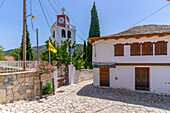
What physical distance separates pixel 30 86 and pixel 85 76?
926cm

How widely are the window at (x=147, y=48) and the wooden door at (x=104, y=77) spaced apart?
13.0 feet

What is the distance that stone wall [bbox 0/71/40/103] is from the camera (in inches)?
199

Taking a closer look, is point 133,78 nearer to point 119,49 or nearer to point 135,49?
point 135,49

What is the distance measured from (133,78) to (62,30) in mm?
18571

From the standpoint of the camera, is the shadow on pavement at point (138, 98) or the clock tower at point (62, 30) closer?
the shadow on pavement at point (138, 98)

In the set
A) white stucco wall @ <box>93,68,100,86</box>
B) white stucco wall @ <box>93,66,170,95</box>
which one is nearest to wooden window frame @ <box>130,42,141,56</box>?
white stucco wall @ <box>93,66,170,95</box>

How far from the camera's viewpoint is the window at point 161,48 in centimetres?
826

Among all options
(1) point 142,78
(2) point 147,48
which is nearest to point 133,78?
(1) point 142,78

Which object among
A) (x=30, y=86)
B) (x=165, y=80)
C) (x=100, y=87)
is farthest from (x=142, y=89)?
(x=30, y=86)

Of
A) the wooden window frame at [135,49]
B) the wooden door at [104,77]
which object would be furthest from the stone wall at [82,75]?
the wooden window frame at [135,49]

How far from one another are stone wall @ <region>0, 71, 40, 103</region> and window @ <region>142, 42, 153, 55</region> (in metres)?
9.55

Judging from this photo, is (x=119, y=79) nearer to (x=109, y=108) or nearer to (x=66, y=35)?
(x=109, y=108)

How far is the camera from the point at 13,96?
5.34m

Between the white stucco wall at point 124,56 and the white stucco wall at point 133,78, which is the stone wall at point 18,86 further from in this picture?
the white stucco wall at point 124,56
